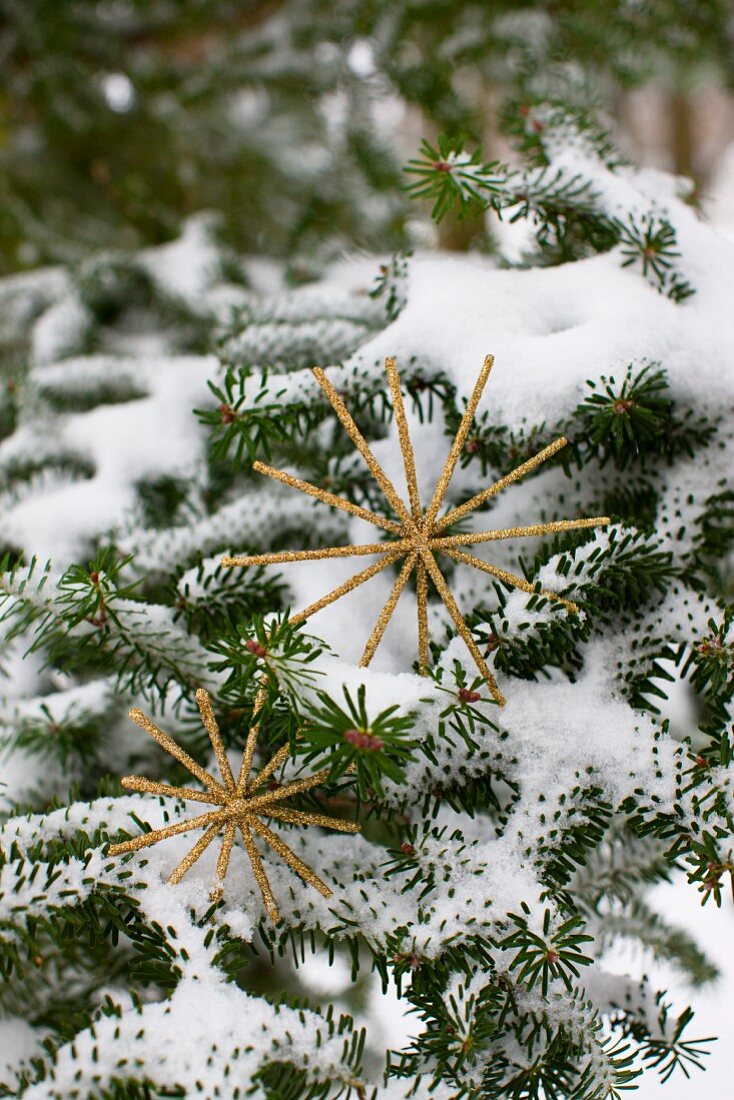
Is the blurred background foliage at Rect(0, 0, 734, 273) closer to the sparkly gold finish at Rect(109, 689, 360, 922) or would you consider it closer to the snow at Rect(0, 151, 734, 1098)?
the snow at Rect(0, 151, 734, 1098)

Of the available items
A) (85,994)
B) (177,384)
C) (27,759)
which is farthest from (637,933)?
(177,384)

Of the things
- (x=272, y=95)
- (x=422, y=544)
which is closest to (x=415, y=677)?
(x=422, y=544)

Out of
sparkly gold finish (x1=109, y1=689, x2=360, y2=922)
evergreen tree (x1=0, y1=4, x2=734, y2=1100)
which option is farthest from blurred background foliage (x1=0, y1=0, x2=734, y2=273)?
sparkly gold finish (x1=109, y1=689, x2=360, y2=922)

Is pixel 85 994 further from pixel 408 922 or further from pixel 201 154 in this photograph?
pixel 201 154

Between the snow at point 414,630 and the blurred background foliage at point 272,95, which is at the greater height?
the blurred background foliage at point 272,95

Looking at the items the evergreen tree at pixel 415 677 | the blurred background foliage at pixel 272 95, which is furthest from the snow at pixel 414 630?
the blurred background foliage at pixel 272 95

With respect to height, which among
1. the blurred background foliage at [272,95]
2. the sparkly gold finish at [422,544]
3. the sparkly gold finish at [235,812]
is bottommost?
the sparkly gold finish at [235,812]

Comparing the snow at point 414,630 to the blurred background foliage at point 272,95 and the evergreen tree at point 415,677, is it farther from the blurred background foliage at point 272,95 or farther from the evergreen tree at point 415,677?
the blurred background foliage at point 272,95
